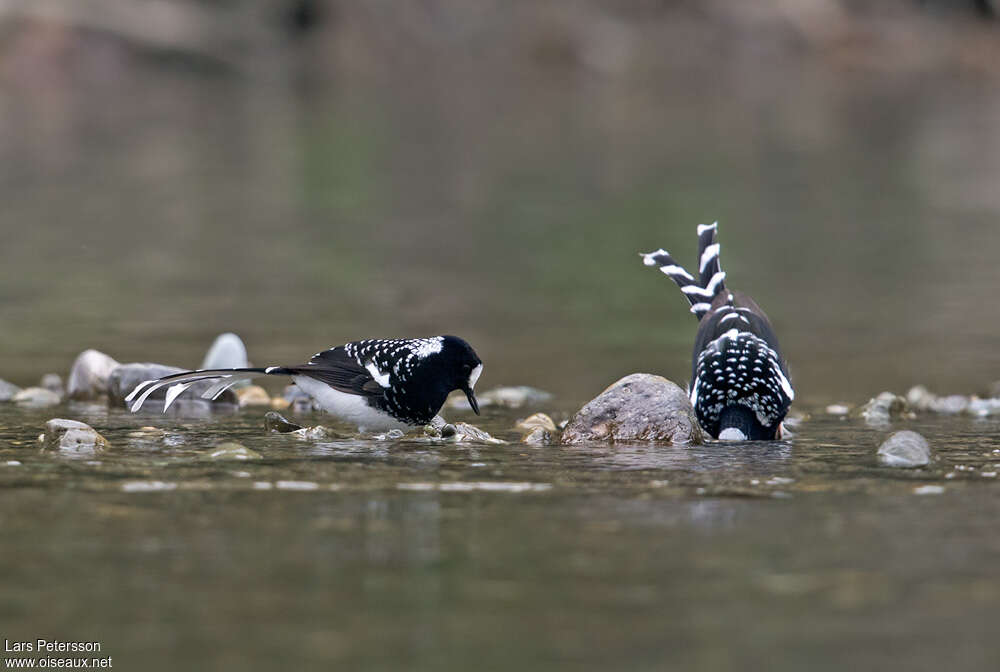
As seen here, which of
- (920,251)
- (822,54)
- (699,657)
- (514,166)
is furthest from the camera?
(822,54)

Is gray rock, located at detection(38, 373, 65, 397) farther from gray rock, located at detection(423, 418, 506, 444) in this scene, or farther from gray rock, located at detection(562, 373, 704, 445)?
gray rock, located at detection(562, 373, 704, 445)

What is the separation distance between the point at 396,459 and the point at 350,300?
533 cm

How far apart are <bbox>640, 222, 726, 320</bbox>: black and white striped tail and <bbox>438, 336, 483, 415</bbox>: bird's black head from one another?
164cm

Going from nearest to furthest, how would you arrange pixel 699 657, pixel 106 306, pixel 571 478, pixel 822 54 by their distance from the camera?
1. pixel 699 657
2. pixel 571 478
3. pixel 106 306
4. pixel 822 54

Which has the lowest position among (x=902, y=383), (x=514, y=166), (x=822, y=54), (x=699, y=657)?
(x=699, y=657)

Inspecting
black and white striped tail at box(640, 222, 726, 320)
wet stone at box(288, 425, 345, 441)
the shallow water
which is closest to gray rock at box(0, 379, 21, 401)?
the shallow water

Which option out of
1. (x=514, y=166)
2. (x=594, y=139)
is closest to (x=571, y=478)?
(x=514, y=166)

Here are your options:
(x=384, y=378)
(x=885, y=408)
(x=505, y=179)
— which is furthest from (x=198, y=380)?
(x=505, y=179)

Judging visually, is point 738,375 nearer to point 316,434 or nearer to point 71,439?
point 316,434

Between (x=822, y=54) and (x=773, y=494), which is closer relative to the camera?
(x=773, y=494)

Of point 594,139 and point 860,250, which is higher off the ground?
point 594,139

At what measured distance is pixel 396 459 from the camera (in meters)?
6.33

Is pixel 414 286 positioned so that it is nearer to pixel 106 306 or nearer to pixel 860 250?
pixel 106 306

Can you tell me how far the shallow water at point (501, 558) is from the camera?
3.72m
